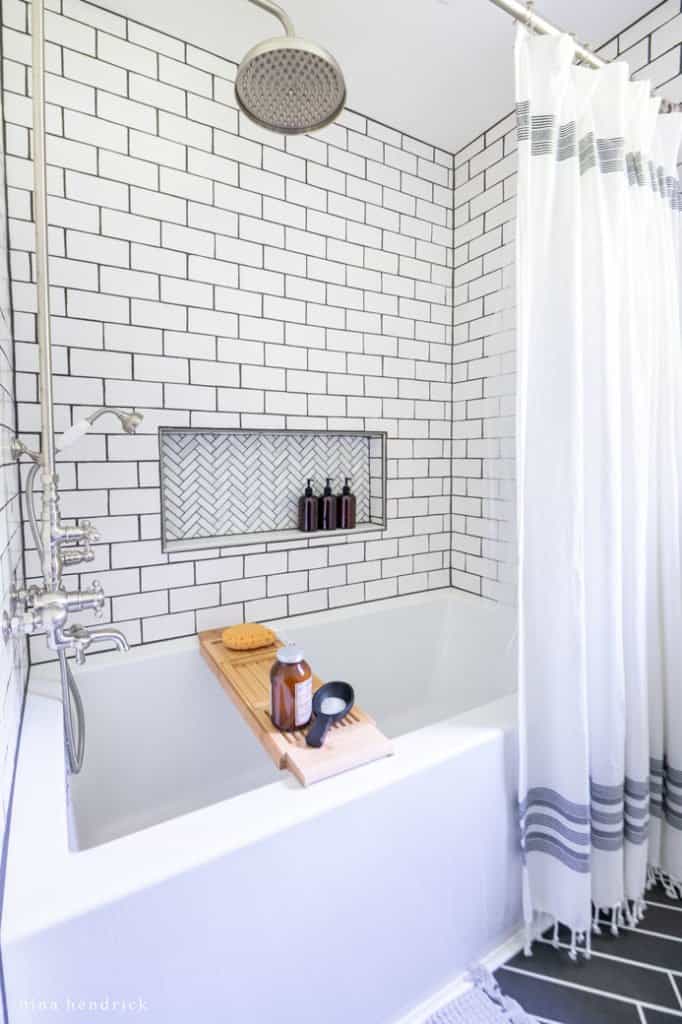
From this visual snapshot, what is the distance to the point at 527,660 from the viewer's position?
1196 mm

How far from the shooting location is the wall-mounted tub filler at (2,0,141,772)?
960 millimetres

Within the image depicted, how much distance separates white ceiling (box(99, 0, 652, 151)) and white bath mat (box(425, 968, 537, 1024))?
2.70m

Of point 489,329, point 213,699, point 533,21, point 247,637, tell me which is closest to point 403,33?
point 533,21

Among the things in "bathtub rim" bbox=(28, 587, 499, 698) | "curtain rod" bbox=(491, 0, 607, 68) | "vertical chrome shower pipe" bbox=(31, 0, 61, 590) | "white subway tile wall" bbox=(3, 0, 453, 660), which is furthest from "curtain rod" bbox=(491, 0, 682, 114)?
"bathtub rim" bbox=(28, 587, 499, 698)

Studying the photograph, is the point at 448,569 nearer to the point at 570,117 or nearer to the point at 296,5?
the point at 570,117

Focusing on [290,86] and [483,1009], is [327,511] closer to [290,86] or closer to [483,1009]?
[290,86]

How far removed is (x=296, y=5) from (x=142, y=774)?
245 centimetres

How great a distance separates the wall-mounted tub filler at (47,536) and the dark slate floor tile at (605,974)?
1.31 m

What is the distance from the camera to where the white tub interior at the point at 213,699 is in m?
1.45

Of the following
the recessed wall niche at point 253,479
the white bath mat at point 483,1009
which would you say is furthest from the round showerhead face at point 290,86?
the white bath mat at point 483,1009

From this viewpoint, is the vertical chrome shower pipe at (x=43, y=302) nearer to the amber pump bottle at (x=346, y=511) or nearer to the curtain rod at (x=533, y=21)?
the curtain rod at (x=533, y=21)

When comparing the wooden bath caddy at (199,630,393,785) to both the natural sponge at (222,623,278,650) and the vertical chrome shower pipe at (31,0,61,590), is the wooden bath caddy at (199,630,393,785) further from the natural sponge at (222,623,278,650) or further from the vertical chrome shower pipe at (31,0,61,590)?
the vertical chrome shower pipe at (31,0,61,590)

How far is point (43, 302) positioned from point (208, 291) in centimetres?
69

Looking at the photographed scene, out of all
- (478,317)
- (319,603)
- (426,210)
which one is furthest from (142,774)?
(426,210)
